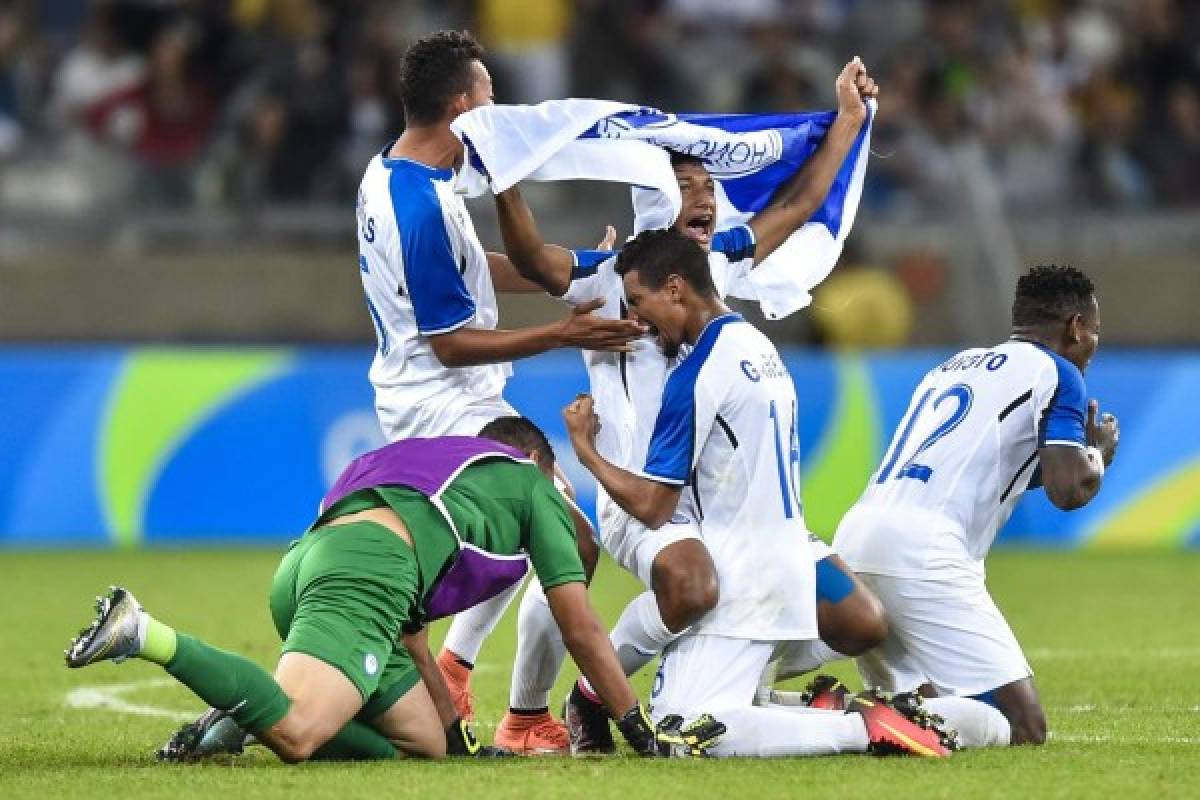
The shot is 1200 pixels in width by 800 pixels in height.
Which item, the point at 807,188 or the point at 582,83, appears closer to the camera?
the point at 807,188

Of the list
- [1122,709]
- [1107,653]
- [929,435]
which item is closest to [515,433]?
[929,435]


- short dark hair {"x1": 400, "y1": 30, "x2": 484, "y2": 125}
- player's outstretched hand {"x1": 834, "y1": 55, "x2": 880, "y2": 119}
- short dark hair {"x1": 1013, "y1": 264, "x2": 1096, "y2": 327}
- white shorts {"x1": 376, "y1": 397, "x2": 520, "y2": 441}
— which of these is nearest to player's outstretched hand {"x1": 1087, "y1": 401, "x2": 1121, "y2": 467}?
short dark hair {"x1": 1013, "y1": 264, "x2": 1096, "y2": 327}

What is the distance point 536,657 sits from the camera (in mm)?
7465

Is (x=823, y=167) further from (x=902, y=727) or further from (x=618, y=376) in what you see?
(x=902, y=727)

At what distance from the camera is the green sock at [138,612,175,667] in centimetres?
636

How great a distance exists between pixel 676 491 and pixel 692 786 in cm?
116

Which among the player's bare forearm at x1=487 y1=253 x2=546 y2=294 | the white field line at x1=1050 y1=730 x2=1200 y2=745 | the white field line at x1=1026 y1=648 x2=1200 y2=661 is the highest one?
the player's bare forearm at x1=487 y1=253 x2=546 y2=294

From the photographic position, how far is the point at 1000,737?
7078 millimetres

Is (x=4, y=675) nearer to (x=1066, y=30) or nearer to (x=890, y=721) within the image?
(x=890, y=721)

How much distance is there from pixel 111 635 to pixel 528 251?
6.87 feet

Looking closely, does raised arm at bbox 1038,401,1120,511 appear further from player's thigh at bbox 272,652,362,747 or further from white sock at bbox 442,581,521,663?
player's thigh at bbox 272,652,362,747

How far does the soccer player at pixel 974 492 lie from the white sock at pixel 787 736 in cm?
42

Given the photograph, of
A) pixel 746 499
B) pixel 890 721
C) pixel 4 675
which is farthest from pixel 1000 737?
pixel 4 675

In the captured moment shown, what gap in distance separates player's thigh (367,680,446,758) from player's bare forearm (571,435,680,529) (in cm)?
90
